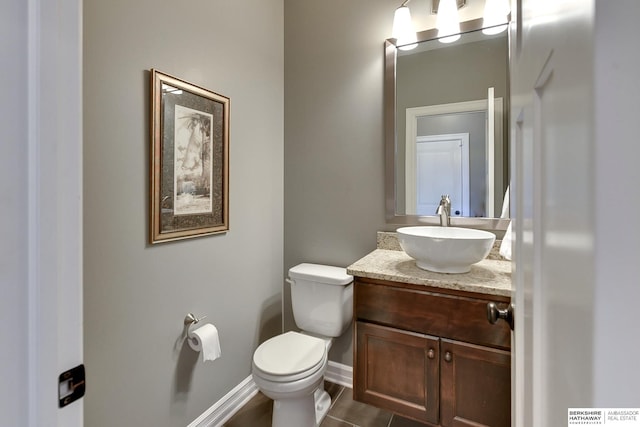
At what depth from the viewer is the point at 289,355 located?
1533 mm

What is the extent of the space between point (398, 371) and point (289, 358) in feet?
1.75

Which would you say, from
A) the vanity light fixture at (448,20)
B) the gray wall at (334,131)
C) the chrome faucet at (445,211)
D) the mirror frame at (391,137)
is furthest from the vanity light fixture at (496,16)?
the chrome faucet at (445,211)

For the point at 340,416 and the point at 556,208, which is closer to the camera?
the point at 556,208

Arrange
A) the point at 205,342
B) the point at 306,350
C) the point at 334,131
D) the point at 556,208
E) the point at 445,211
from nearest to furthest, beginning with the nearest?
the point at 556,208 < the point at 205,342 < the point at 306,350 < the point at 445,211 < the point at 334,131

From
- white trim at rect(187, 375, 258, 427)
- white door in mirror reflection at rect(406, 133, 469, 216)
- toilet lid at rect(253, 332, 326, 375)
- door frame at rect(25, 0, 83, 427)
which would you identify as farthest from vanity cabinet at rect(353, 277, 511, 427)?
door frame at rect(25, 0, 83, 427)

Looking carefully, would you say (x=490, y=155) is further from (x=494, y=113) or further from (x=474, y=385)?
(x=474, y=385)

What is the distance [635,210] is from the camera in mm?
220

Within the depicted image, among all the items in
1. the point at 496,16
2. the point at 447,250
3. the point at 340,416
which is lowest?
the point at 340,416

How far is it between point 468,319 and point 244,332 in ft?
4.27

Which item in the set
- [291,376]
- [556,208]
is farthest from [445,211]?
[556,208]

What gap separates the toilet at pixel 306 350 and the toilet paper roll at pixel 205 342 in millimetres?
207

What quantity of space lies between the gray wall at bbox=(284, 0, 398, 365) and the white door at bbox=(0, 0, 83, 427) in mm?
1605

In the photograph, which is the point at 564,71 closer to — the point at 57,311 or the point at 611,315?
the point at 611,315

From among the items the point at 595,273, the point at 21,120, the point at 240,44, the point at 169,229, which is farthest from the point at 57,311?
the point at 240,44
